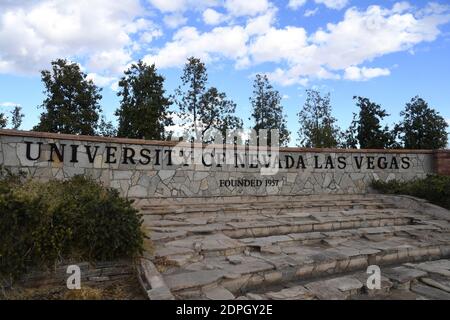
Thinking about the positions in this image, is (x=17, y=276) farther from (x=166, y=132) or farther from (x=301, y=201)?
(x=166, y=132)

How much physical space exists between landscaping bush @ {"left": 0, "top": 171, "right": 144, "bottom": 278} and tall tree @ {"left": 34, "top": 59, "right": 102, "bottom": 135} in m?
15.6

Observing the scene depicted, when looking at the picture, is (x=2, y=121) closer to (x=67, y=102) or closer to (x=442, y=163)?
(x=67, y=102)

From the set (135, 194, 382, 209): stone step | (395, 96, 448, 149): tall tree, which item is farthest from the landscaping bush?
(395, 96, 448, 149): tall tree

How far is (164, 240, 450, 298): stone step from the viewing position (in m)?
4.68

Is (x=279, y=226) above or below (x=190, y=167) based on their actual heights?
below

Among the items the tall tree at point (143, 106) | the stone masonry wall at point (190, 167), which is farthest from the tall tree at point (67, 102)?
the stone masonry wall at point (190, 167)

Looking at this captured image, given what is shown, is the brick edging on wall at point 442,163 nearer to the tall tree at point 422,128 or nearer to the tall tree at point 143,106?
the tall tree at point 422,128

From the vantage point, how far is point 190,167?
1036cm

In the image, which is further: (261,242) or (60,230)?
(261,242)

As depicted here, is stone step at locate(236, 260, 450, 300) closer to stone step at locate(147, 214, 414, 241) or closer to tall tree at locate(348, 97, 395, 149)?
stone step at locate(147, 214, 414, 241)

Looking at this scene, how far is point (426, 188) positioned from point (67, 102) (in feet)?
57.8

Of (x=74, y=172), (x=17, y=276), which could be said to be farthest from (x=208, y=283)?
(x=74, y=172)

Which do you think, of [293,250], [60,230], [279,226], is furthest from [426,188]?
[60,230]

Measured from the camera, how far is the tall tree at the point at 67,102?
775 inches
